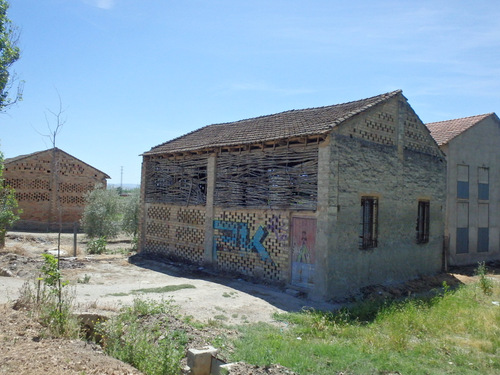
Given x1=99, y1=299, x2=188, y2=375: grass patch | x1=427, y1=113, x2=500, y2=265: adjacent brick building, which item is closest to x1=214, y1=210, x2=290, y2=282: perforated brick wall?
x1=99, y1=299, x2=188, y2=375: grass patch

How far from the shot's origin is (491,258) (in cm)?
2023

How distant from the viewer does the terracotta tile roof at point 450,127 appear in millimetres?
18469

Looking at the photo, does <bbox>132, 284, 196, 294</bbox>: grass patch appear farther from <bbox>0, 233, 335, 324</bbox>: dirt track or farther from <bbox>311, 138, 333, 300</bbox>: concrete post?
<bbox>311, 138, 333, 300</bbox>: concrete post

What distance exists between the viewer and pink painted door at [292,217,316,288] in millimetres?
11477

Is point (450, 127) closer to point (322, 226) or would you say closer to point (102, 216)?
point (322, 226)

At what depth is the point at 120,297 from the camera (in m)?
10.2

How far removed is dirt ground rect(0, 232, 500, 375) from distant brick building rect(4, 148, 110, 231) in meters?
8.67

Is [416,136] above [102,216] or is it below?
above

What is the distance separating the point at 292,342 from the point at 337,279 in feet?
14.0

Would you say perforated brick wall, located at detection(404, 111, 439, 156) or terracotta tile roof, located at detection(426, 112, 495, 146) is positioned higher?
terracotta tile roof, located at detection(426, 112, 495, 146)

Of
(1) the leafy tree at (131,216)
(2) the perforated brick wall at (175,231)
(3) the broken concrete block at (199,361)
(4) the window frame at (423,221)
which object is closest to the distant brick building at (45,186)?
(1) the leafy tree at (131,216)

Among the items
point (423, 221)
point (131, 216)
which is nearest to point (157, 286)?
point (423, 221)

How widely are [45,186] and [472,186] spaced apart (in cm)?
2572

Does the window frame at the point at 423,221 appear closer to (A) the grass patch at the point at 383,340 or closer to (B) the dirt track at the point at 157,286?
(A) the grass patch at the point at 383,340
